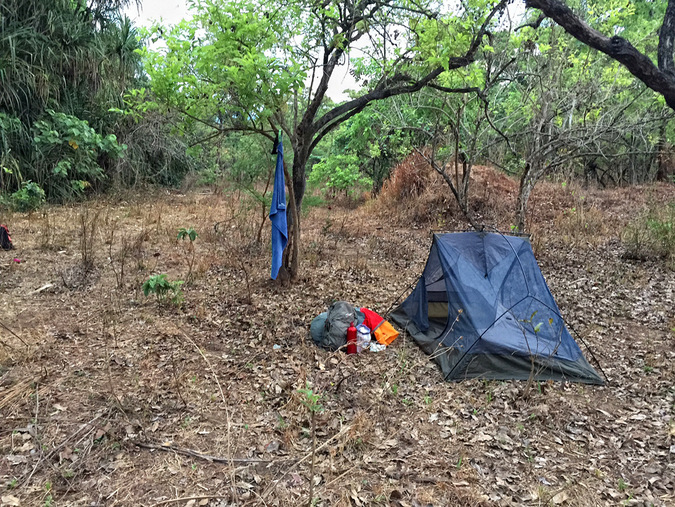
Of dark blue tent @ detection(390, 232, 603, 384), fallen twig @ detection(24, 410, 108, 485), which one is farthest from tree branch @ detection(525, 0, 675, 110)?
fallen twig @ detection(24, 410, 108, 485)

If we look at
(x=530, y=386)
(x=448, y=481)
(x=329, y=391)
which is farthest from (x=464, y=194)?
(x=448, y=481)

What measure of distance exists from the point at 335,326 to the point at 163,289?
2.11 m

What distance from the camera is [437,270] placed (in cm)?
483

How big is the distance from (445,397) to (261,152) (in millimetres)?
5191

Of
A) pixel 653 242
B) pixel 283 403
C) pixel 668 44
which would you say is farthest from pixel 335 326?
pixel 653 242

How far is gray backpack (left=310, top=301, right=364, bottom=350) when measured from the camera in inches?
165

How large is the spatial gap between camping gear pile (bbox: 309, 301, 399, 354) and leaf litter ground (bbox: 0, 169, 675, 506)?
0.46 ft

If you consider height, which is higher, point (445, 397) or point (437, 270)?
point (437, 270)

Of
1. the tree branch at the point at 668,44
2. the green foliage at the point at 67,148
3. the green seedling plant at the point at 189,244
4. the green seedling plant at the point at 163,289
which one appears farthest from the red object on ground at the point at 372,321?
the green foliage at the point at 67,148

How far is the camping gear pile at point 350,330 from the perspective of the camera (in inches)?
165

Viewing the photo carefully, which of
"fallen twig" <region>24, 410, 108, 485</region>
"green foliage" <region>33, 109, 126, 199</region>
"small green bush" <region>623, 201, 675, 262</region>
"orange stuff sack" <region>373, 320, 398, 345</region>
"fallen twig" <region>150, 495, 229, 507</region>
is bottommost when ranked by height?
"fallen twig" <region>150, 495, 229, 507</region>

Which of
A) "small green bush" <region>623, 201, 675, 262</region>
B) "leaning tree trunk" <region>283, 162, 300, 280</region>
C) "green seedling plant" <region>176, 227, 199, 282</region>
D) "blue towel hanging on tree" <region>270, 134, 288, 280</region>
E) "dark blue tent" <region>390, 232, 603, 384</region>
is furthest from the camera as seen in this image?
"small green bush" <region>623, 201, 675, 262</region>

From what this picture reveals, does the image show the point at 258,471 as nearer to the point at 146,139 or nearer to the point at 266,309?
the point at 266,309

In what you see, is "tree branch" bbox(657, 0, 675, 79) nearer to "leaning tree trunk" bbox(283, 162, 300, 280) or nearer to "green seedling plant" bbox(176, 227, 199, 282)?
"leaning tree trunk" bbox(283, 162, 300, 280)
